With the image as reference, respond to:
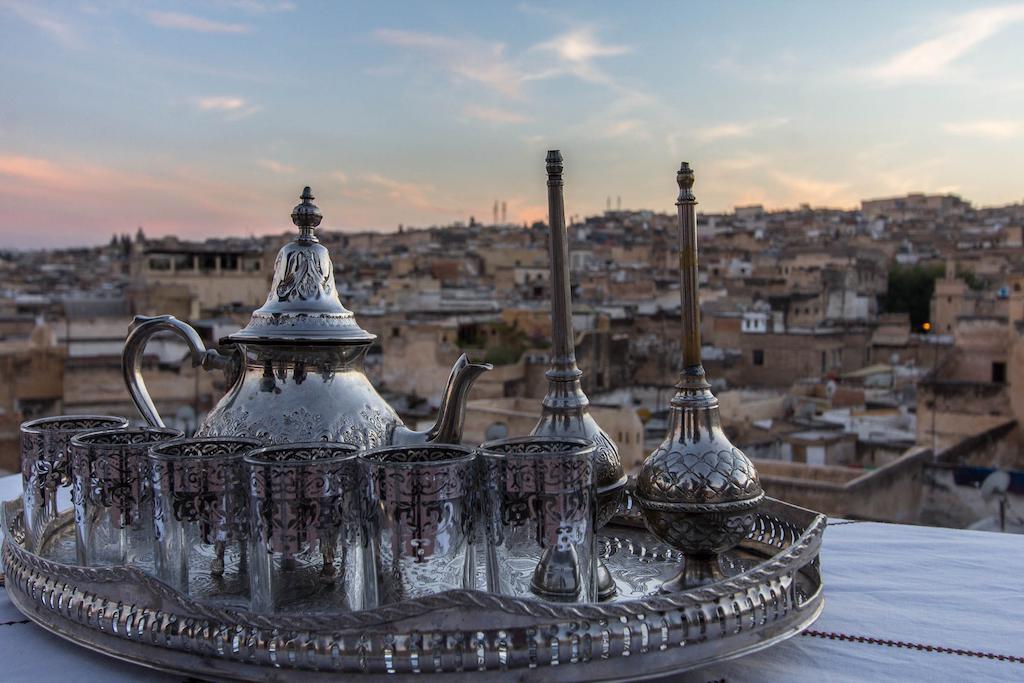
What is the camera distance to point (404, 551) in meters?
1.04

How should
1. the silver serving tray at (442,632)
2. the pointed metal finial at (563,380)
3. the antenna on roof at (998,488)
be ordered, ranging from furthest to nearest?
the antenna on roof at (998,488), the pointed metal finial at (563,380), the silver serving tray at (442,632)

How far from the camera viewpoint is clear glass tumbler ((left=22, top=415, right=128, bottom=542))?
4.39 ft

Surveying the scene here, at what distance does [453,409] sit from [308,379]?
20 centimetres

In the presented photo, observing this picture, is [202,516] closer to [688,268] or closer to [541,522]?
[541,522]

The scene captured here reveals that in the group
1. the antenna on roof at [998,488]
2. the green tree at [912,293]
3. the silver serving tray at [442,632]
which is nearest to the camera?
the silver serving tray at [442,632]

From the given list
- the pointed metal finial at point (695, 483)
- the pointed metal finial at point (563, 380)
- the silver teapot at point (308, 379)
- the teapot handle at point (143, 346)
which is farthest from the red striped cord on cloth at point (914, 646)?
the teapot handle at point (143, 346)

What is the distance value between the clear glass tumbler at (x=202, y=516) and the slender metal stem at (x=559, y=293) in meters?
0.41

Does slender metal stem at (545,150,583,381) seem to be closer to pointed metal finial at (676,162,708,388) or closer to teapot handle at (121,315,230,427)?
pointed metal finial at (676,162,708,388)

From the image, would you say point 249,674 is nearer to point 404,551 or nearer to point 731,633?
point 404,551

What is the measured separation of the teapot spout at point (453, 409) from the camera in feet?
4.44

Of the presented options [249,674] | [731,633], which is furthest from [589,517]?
[249,674]

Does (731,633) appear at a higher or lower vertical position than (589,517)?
lower

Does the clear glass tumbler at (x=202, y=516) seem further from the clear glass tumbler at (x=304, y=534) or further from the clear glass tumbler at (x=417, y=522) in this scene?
the clear glass tumbler at (x=417, y=522)

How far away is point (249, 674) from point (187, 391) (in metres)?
11.3
